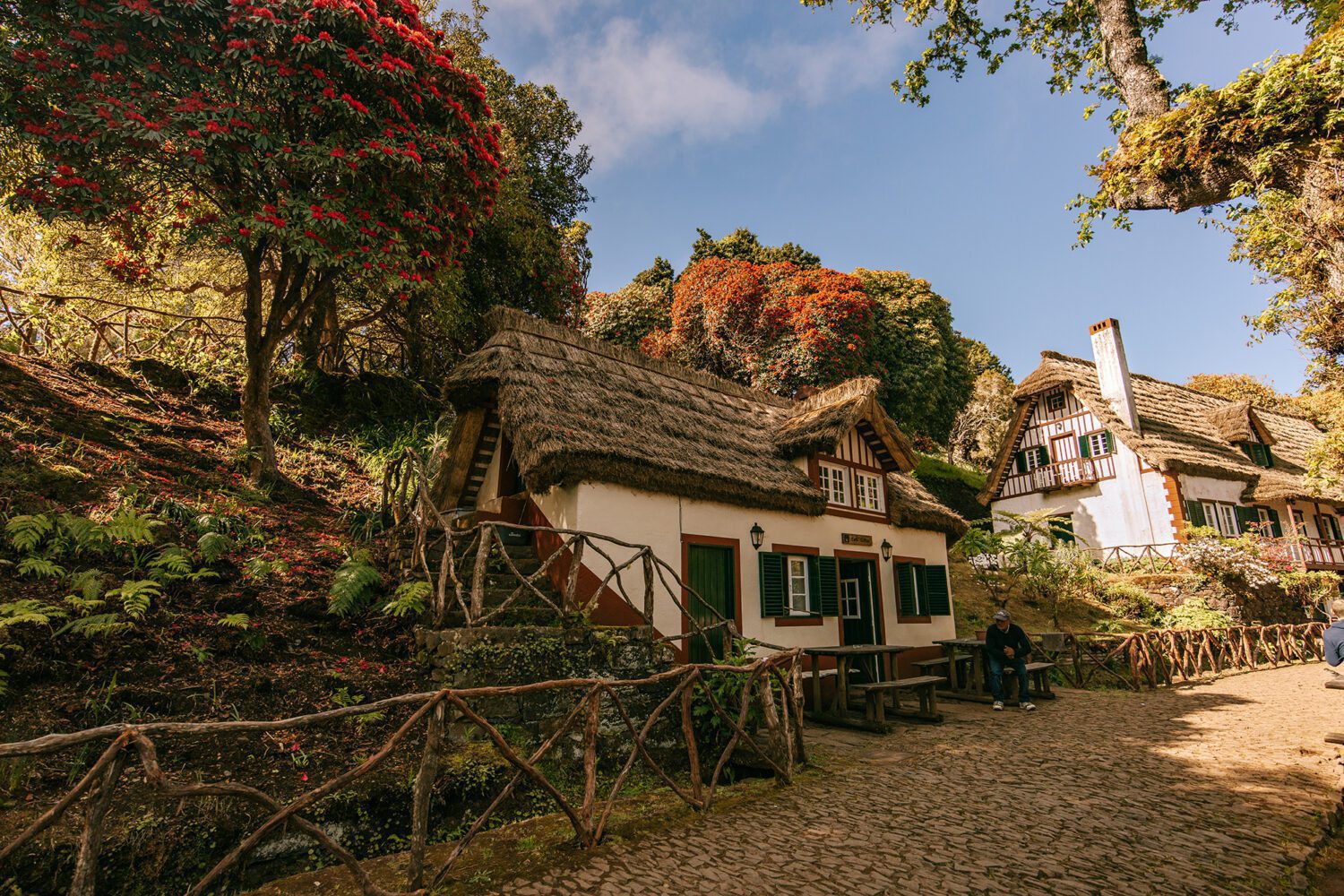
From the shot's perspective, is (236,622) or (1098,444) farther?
(1098,444)

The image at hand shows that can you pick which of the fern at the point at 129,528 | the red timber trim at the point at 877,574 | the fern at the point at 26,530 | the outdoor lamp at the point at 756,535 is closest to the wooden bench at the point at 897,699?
the red timber trim at the point at 877,574

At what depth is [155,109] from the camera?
8.00 metres

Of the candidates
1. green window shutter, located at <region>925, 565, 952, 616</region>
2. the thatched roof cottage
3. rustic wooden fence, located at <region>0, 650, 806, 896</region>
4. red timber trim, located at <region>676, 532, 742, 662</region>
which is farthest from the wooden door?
rustic wooden fence, located at <region>0, 650, 806, 896</region>

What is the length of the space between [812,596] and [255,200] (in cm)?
1105

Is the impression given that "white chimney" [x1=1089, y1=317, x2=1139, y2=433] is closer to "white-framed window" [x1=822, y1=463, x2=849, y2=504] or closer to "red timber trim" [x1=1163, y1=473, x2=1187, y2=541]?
"red timber trim" [x1=1163, y1=473, x2=1187, y2=541]

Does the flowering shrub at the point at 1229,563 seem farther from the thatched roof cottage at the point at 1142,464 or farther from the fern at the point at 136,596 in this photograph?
the fern at the point at 136,596

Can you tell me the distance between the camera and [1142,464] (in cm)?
2123

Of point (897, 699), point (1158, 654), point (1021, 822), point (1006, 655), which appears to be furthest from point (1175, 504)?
point (1021, 822)

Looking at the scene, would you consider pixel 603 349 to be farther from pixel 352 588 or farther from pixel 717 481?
pixel 352 588

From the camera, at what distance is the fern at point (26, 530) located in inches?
257

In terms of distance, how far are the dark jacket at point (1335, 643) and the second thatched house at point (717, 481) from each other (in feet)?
21.2

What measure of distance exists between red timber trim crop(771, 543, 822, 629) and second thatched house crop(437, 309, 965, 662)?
3 centimetres

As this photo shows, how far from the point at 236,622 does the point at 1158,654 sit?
15.9m

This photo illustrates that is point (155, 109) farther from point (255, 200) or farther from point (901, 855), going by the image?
point (901, 855)
